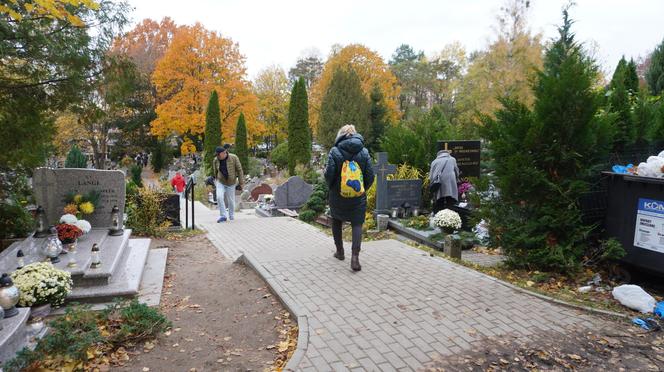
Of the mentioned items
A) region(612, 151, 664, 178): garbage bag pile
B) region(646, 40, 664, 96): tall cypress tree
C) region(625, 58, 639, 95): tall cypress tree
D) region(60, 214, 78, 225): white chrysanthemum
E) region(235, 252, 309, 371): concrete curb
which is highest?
region(646, 40, 664, 96): tall cypress tree

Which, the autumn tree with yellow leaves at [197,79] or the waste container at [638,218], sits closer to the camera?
the waste container at [638,218]

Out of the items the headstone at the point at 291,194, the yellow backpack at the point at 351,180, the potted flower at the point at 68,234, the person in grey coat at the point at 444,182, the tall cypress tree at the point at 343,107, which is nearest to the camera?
the yellow backpack at the point at 351,180

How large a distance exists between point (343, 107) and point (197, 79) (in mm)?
9715

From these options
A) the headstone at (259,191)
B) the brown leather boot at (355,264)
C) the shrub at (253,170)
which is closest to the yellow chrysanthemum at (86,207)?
the brown leather boot at (355,264)

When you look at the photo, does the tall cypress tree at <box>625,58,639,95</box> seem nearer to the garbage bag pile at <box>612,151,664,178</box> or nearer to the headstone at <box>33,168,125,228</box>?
the garbage bag pile at <box>612,151,664,178</box>

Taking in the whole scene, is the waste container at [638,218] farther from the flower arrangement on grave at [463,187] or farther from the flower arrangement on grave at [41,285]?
the flower arrangement on grave at [41,285]

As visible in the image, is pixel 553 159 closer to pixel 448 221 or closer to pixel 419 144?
pixel 448 221

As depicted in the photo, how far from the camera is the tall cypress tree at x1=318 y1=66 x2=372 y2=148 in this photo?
2888 cm

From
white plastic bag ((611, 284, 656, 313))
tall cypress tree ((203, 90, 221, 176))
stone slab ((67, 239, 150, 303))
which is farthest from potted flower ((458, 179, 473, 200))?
tall cypress tree ((203, 90, 221, 176))

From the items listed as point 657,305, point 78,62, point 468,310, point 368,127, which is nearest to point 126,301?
point 78,62

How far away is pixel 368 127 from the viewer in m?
29.1

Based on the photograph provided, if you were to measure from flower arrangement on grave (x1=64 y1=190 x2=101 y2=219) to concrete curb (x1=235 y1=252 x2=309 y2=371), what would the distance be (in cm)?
262

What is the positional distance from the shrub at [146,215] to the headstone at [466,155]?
23.0 feet

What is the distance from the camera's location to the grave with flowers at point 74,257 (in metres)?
4.24
